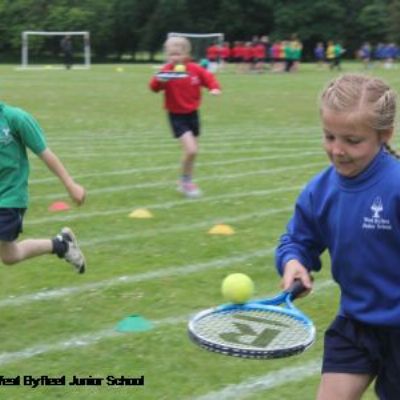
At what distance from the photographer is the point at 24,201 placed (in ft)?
16.4

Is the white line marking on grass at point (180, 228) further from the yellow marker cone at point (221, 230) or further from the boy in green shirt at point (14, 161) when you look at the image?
the boy in green shirt at point (14, 161)

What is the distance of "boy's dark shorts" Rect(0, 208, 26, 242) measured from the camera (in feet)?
16.1

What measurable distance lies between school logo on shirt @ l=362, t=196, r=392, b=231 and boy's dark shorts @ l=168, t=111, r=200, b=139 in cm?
658

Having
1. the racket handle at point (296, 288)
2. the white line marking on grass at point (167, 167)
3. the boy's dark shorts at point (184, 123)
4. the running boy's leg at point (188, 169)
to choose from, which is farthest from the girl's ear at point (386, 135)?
the white line marking on grass at point (167, 167)

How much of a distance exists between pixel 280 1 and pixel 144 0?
10.7m

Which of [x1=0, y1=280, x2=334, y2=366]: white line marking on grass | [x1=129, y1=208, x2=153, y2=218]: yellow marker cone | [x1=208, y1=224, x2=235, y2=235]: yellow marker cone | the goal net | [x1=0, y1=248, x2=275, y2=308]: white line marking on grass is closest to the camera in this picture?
[x1=0, y1=280, x2=334, y2=366]: white line marking on grass

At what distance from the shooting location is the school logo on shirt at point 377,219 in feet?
9.14

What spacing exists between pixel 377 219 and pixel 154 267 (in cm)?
350

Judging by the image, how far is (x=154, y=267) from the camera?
614cm

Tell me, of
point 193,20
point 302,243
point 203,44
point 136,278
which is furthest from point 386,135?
point 193,20

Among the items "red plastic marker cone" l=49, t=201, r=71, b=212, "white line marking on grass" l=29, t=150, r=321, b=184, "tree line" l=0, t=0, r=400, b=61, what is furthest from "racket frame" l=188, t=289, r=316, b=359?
"tree line" l=0, t=0, r=400, b=61

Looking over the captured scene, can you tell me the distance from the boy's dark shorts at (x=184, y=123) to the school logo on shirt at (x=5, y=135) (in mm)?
4516

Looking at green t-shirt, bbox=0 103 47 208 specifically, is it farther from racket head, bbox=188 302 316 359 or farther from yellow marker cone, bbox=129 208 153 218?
yellow marker cone, bbox=129 208 153 218

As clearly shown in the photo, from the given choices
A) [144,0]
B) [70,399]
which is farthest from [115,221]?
[144,0]
